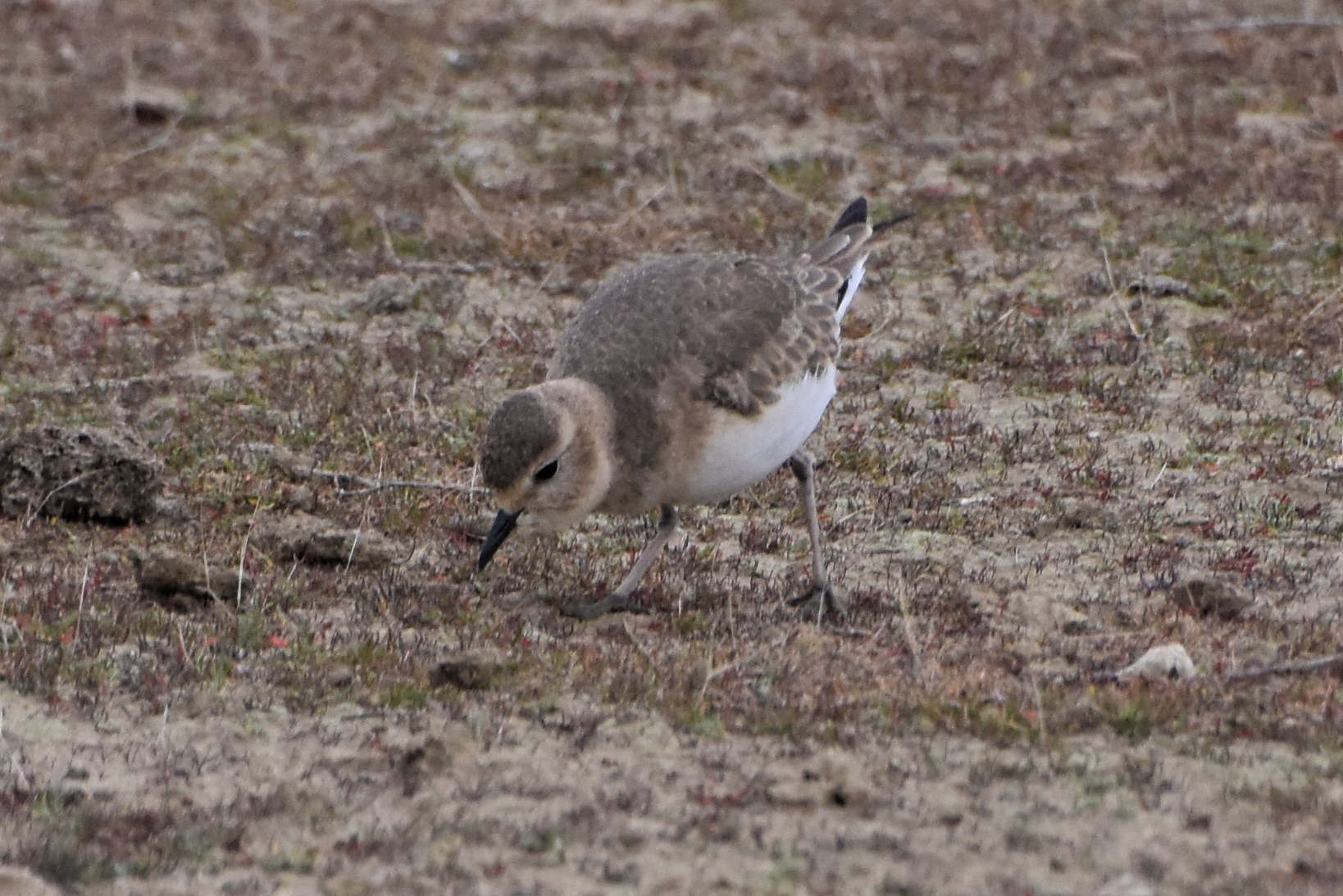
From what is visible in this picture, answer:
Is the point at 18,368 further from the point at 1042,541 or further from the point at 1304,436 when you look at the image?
the point at 1304,436

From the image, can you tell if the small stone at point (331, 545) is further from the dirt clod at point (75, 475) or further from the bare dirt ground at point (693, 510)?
the dirt clod at point (75, 475)

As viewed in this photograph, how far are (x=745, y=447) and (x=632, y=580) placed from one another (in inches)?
33.1

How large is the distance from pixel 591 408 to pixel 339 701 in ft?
4.95

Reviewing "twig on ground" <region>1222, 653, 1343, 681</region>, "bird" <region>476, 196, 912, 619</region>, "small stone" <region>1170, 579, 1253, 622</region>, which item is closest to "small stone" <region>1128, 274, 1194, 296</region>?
"bird" <region>476, 196, 912, 619</region>

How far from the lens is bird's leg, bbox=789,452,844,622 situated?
7914mm

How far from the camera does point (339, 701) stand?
6.93m

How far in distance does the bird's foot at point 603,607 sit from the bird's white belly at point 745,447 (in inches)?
18.9

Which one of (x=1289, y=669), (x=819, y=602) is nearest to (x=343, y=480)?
(x=819, y=602)

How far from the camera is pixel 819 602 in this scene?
26.0 ft

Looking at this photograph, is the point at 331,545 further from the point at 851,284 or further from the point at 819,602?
the point at 851,284

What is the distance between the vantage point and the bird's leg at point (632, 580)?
25.9ft

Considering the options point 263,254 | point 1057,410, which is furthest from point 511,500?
point 263,254

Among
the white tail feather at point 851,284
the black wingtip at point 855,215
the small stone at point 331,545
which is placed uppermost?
the black wingtip at point 855,215

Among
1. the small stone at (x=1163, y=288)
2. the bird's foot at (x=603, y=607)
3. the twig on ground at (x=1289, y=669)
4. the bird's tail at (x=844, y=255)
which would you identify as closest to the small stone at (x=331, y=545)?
the bird's foot at (x=603, y=607)
